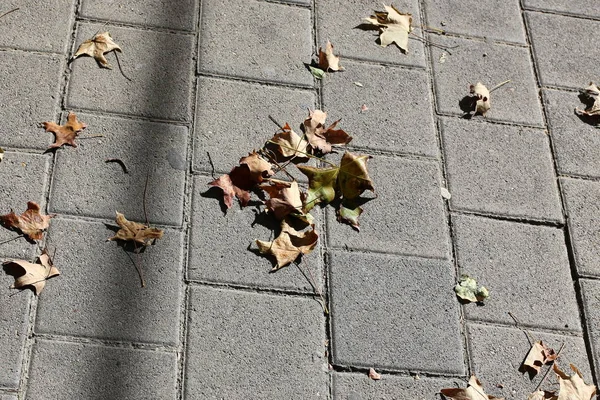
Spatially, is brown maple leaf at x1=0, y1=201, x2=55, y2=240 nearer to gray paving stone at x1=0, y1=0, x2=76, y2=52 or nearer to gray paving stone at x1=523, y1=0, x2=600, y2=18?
gray paving stone at x1=0, y1=0, x2=76, y2=52

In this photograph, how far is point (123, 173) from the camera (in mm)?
2863

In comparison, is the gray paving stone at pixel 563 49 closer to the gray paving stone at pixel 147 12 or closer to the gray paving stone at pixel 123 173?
the gray paving stone at pixel 147 12

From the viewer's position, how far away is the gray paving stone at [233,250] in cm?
272

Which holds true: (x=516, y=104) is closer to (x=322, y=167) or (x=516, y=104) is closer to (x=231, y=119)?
(x=322, y=167)

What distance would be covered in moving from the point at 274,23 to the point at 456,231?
1.25 meters

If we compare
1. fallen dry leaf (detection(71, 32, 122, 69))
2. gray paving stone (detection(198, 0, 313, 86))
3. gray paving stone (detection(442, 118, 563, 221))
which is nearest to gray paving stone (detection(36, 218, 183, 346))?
fallen dry leaf (detection(71, 32, 122, 69))

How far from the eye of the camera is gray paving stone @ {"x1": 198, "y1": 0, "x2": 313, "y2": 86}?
3.28 meters

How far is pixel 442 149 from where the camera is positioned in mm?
3236

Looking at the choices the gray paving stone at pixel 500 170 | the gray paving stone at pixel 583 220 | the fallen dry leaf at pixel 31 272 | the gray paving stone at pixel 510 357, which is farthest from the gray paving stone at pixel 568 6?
the fallen dry leaf at pixel 31 272

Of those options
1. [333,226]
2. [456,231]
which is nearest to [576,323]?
[456,231]

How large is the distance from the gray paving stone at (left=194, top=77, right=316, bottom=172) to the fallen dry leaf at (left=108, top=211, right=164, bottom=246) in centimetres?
34

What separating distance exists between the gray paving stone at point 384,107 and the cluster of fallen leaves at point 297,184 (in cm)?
11

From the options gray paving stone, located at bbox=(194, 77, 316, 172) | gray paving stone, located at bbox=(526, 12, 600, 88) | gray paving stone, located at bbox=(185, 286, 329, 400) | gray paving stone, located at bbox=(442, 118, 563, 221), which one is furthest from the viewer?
gray paving stone, located at bbox=(526, 12, 600, 88)

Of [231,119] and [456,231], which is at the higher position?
[231,119]
